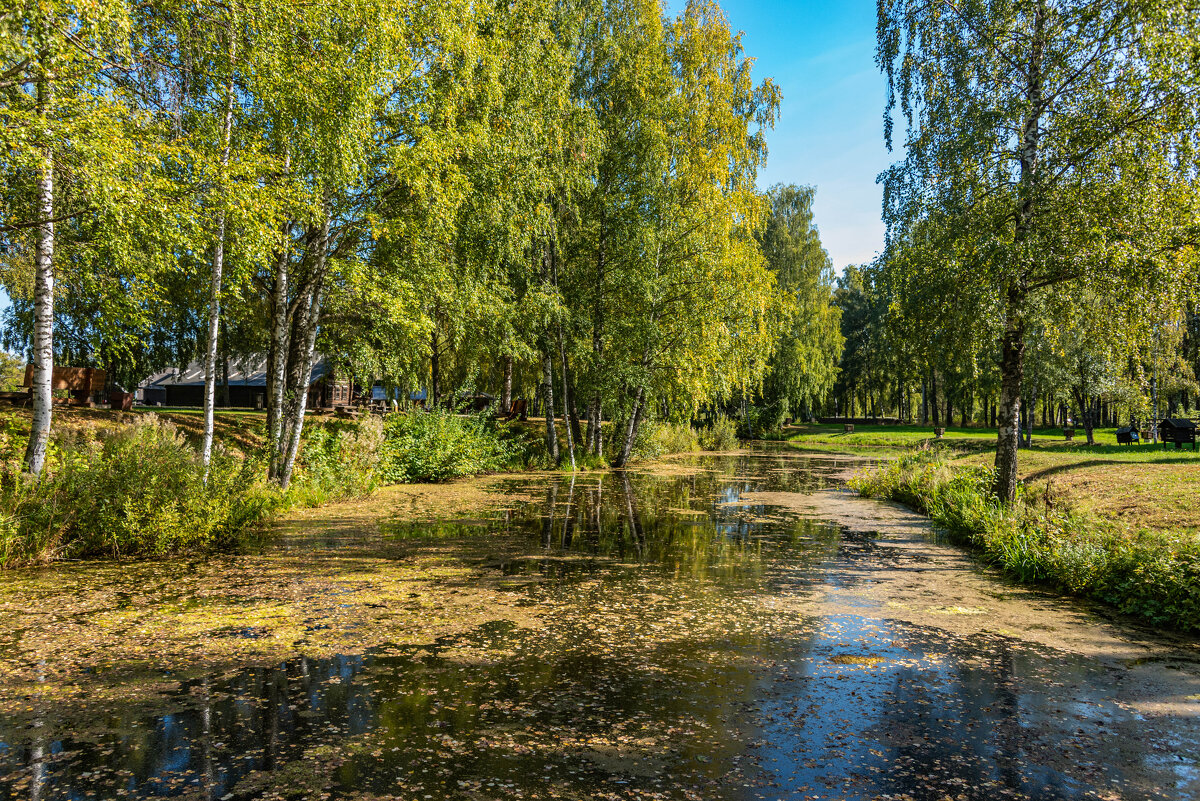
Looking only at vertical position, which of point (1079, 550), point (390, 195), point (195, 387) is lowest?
point (1079, 550)

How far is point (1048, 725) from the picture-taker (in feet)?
12.4

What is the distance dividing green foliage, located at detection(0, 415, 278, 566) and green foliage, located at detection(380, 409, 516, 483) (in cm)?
631

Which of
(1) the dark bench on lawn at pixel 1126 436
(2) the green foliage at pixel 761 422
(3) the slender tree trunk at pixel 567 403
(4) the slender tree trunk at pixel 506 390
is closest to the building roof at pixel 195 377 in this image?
(4) the slender tree trunk at pixel 506 390

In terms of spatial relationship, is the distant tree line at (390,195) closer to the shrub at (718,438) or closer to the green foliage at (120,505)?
the green foliage at (120,505)

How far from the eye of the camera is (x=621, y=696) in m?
4.04

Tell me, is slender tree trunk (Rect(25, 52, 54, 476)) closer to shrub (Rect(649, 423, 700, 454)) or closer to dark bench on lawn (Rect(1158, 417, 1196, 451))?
shrub (Rect(649, 423, 700, 454))

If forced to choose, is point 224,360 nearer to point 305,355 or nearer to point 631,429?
point 631,429

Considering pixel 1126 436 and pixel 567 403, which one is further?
pixel 1126 436

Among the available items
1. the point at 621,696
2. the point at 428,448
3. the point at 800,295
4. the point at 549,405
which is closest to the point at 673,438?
the point at 549,405

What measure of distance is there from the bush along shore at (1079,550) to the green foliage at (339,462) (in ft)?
36.4

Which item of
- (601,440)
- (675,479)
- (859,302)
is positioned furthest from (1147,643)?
(859,302)

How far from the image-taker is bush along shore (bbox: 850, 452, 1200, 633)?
19.7 ft

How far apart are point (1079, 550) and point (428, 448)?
13178 millimetres

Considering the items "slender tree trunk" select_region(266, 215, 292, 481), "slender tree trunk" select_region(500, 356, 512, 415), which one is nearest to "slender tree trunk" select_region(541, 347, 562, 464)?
"slender tree trunk" select_region(500, 356, 512, 415)
